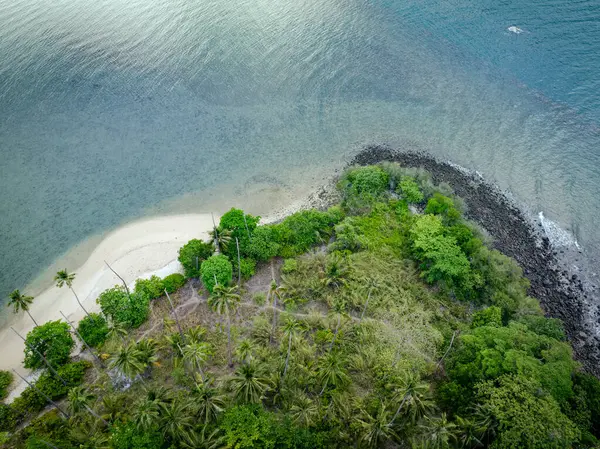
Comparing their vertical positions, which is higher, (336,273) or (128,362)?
(128,362)

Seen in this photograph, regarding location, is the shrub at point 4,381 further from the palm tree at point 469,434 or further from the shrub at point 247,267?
the palm tree at point 469,434

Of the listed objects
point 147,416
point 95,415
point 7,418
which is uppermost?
point 147,416

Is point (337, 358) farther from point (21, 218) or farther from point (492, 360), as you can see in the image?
point (21, 218)

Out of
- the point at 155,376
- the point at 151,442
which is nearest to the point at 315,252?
the point at 155,376

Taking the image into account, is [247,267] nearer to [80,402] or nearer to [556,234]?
[80,402]

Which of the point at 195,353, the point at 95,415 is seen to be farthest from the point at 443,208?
the point at 95,415

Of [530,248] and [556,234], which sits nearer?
[530,248]

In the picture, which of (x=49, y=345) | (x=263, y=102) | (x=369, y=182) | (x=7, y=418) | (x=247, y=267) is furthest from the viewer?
(x=263, y=102)
